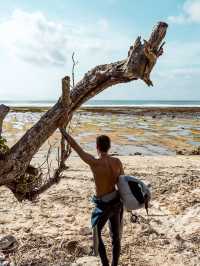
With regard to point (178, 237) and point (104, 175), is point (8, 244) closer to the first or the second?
point (104, 175)

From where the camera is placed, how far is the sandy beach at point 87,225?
7.34 m

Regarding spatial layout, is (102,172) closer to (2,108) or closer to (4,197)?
(2,108)

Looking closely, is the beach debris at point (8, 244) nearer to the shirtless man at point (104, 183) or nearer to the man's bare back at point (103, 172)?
the shirtless man at point (104, 183)

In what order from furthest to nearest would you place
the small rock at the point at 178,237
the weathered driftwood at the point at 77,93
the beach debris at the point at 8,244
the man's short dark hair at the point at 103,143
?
1. the small rock at the point at 178,237
2. the beach debris at the point at 8,244
3. the weathered driftwood at the point at 77,93
4. the man's short dark hair at the point at 103,143

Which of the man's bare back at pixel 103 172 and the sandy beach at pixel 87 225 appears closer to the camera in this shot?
the man's bare back at pixel 103 172

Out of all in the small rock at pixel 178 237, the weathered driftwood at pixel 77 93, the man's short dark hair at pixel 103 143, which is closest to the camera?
the man's short dark hair at pixel 103 143

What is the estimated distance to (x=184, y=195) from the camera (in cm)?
1099

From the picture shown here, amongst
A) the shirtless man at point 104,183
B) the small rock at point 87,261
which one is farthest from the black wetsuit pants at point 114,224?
the small rock at point 87,261

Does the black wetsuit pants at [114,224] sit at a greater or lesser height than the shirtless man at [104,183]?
lesser

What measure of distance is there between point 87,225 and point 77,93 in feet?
12.7

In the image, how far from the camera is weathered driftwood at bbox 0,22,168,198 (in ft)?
18.7

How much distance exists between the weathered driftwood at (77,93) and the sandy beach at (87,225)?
1943mm

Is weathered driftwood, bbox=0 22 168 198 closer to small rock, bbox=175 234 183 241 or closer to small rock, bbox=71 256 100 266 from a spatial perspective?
small rock, bbox=71 256 100 266

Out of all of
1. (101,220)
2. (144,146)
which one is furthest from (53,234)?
(144,146)
